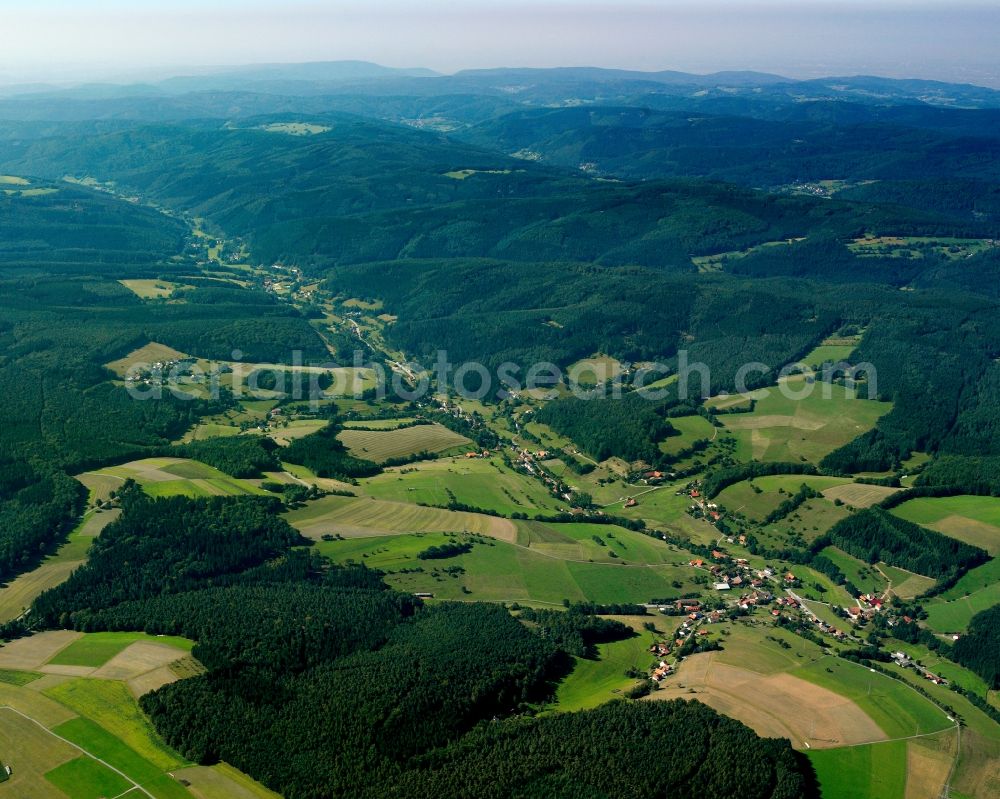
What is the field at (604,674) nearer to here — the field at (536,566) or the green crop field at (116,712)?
the field at (536,566)

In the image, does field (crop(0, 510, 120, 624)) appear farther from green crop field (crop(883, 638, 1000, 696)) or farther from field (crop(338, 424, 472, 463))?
green crop field (crop(883, 638, 1000, 696))

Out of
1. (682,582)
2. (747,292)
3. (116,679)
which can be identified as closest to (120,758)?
(116,679)

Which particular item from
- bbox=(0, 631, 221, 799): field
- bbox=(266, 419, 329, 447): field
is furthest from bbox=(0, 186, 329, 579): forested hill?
bbox=(0, 631, 221, 799): field

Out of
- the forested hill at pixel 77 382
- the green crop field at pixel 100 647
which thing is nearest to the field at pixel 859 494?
the green crop field at pixel 100 647

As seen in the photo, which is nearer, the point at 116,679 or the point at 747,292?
the point at 116,679

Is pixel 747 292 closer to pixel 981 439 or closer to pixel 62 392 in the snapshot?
pixel 981 439

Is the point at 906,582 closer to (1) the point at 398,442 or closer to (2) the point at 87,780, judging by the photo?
(1) the point at 398,442
